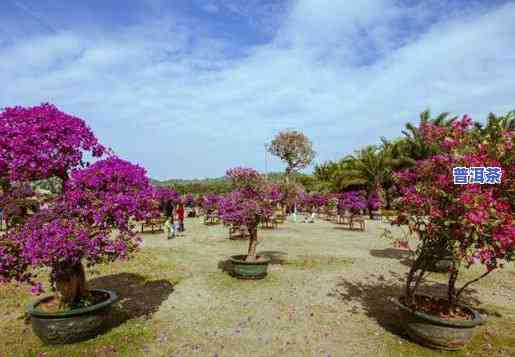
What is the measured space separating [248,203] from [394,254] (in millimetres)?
6966

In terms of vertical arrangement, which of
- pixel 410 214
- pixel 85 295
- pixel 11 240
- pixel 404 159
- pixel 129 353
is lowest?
pixel 129 353

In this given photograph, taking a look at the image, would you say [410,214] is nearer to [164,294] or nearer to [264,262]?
[264,262]

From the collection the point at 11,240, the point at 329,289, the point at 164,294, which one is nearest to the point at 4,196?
the point at 11,240

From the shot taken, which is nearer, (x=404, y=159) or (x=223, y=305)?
(x=223, y=305)

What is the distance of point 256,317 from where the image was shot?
23.3 ft

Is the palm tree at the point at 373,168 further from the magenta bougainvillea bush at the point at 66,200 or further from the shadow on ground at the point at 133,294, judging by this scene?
the magenta bougainvillea bush at the point at 66,200

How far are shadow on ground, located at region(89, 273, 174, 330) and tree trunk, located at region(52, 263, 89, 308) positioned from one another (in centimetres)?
85

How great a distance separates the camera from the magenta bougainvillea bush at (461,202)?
5.01 meters

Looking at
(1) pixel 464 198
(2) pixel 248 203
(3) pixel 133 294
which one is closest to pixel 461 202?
(1) pixel 464 198

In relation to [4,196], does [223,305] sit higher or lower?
lower

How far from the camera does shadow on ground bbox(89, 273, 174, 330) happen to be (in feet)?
23.5

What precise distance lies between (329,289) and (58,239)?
636cm

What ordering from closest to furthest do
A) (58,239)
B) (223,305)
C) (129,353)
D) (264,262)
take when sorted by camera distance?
(58,239)
(129,353)
(223,305)
(264,262)

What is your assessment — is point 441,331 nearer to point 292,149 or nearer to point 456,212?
point 456,212
